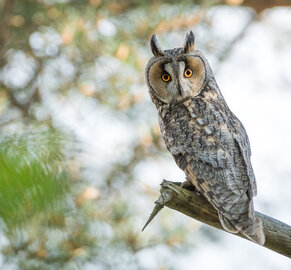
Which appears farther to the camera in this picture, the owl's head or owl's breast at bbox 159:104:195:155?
the owl's head

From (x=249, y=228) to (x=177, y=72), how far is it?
934mm

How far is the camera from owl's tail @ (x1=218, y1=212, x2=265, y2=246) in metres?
1.61

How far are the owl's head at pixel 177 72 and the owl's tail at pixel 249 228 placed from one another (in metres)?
0.77

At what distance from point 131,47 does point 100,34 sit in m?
0.26

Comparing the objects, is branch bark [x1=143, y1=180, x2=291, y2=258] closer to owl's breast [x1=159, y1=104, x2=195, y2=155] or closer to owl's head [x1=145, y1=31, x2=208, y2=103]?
owl's breast [x1=159, y1=104, x2=195, y2=155]

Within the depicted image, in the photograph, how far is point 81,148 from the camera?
73 cm

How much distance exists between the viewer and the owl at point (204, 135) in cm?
178

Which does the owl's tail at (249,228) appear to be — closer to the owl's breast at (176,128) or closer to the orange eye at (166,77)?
the owl's breast at (176,128)

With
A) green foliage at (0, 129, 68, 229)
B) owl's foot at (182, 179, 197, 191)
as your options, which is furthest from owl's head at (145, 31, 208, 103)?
green foliage at (0, 129, 68, 229)

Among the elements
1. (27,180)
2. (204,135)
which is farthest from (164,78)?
(27,180)

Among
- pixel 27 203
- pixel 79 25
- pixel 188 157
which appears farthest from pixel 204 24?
A: pixel 27 203

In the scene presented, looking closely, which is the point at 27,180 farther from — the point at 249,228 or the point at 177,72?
the point at 177,72

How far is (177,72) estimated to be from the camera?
231 centimetres

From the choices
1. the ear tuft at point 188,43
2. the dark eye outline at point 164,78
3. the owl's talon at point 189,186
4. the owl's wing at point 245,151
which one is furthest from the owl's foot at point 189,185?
the ear tuft at point 188,43
